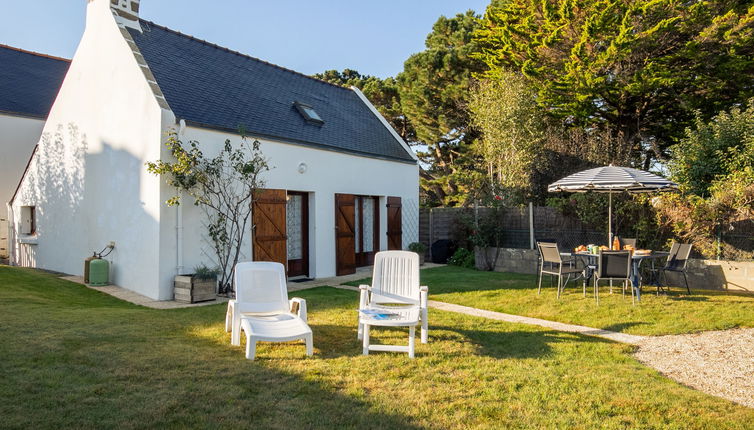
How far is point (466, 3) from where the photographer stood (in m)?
22.3

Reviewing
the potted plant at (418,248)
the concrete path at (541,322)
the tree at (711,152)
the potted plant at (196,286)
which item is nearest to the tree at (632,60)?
the tree at (711,152)

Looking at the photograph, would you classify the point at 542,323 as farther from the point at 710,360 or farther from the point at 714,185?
the point at 714,185

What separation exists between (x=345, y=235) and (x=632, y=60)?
11.3 metres

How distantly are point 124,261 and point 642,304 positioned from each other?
31.5ft

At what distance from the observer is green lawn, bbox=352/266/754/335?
6871 mm

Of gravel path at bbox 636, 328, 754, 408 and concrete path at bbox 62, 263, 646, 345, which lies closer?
gravel path at bbox 636, 328, 754, 408

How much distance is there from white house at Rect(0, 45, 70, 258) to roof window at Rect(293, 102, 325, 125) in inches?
382

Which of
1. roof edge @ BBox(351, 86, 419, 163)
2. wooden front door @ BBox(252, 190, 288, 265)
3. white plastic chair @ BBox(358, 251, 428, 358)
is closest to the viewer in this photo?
white plastic chair @ BBox(358, 251, 428, 358)

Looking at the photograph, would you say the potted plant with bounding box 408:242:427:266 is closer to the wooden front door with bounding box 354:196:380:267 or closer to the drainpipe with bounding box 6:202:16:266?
the wooden front door with bounding box 354:196:380:267

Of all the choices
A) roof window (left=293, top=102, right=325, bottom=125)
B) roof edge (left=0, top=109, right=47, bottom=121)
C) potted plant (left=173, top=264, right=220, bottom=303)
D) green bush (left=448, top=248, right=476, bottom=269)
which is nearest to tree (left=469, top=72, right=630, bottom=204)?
green bush (left=448, top=248, right=476, bottom=269)

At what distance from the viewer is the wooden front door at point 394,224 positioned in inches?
562

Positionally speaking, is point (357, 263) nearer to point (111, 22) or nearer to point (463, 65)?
point (111, 22)

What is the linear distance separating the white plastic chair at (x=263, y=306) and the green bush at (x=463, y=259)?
8.28 m

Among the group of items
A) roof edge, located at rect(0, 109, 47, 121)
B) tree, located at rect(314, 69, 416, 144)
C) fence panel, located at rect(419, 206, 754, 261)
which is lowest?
fence panel, located at rect(419, 206, 754, 261)
